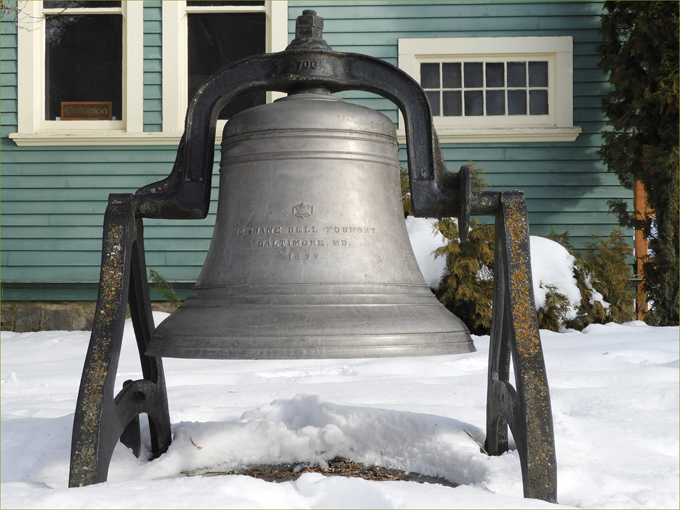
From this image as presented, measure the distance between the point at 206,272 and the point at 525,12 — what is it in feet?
17.0

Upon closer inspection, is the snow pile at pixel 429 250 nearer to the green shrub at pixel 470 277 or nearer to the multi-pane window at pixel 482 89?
the green shrub at pixel 470 277

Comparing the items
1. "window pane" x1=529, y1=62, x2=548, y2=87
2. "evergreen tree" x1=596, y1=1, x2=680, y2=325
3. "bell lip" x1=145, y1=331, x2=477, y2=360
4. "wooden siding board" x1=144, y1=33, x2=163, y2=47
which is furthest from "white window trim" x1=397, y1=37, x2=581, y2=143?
"bell lip" x1=145, y1=331, x2=477, y2=360

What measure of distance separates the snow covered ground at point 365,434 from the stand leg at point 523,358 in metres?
0.16

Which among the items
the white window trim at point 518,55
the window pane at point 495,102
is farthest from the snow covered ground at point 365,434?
the window pane at point 495,102

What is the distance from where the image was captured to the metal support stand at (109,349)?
5.69 ft

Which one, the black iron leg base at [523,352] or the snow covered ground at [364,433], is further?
the black iron leg base at [523,352]

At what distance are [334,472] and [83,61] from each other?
18.4 feet

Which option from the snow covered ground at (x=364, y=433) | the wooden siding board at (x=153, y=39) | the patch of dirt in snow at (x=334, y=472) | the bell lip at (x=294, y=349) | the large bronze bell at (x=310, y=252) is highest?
the wooden siding board at (x=153, y=39)

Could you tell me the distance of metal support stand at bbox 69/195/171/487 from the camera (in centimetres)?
174

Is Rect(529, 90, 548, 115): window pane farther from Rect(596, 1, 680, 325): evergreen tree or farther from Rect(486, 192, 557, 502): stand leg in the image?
Rect(486, 192, 557, 502): stand leg

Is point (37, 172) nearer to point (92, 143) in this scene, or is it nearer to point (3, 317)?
point (92, 143)

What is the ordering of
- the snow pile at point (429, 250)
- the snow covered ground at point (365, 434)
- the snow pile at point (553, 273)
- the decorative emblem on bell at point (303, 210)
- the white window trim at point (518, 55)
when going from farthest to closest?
the white window trim at point (518, 55) → the snow pile at point (429, 250) → the snow pile at point (553, 273) → the decorative emblem on bell at point (303, 210) → the snow covered ground at point (365, 434)

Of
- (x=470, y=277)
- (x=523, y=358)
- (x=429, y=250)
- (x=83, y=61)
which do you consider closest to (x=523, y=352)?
(x=523, y=358)

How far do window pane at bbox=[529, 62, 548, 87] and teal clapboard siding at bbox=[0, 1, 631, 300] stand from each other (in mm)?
267
